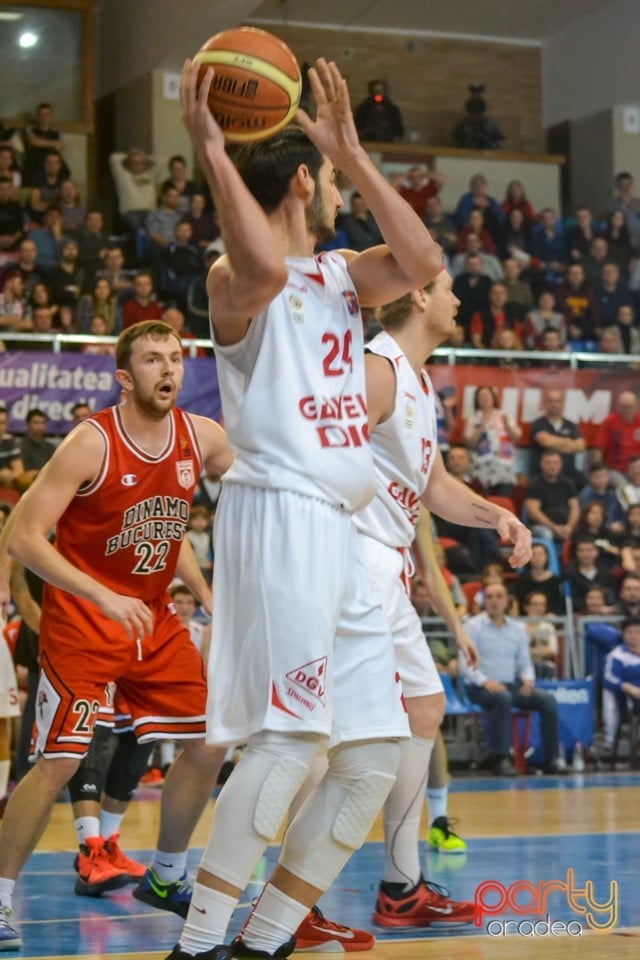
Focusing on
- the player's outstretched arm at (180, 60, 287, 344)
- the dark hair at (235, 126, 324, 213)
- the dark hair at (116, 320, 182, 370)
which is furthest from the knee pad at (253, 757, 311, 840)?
Answer: the dark hair at (116, 320, 182, 370)

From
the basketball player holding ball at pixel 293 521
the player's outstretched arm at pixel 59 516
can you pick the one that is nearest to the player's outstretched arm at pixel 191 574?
the player's outstretched arm at pixel 59 516

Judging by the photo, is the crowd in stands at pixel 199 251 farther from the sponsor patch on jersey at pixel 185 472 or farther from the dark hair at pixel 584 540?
the sponsor patch on jersey at pixel 185 472

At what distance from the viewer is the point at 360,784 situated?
3.81 metres

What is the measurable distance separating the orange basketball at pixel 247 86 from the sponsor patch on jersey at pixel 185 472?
1.93 m

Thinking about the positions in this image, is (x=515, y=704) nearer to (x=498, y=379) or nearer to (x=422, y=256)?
(x=498, y=379)

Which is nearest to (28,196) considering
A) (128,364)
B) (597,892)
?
(128,364)

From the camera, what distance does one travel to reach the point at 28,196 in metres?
16.8

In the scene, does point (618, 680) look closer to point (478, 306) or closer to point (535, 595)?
point (535, 595)

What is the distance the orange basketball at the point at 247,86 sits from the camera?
352 centimetres

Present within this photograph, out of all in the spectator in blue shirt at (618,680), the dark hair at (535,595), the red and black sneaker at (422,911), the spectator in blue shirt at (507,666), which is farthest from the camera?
the dark hair at (535,595)

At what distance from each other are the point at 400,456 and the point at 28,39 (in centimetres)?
1745

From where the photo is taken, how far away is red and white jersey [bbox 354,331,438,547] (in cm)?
477

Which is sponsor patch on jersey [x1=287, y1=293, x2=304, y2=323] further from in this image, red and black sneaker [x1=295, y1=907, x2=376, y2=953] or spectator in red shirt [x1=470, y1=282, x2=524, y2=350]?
spectator in red shirt [x1=470, y1=282, x2=524, y2=350]

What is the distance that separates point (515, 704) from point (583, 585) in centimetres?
208
